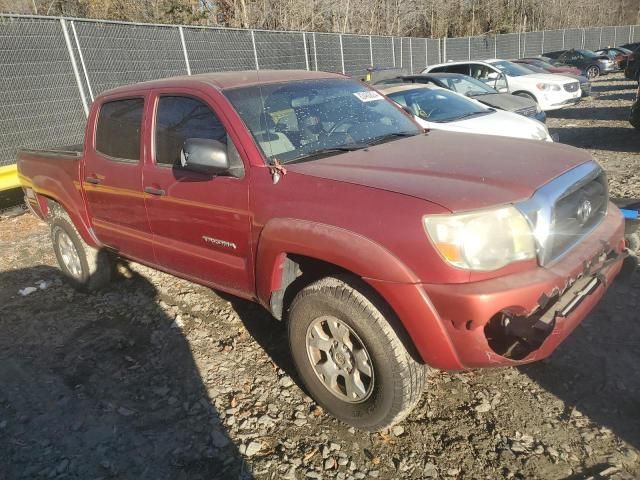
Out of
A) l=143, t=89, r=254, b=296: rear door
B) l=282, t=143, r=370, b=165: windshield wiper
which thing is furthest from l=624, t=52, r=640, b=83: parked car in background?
l=143, t=89, r=254, b=296: rear door

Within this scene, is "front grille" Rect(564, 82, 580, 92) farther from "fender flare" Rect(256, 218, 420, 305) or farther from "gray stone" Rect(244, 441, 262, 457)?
"gray stone" Rect(244, 441, 262, 457)

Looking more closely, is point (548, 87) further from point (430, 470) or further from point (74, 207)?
point (430, 470)

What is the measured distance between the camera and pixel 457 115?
687 cm

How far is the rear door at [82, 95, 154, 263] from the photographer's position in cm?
361

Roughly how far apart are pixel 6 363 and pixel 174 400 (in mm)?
1592

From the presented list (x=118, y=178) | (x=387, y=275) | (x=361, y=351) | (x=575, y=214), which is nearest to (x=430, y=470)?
(x=361, y=351)

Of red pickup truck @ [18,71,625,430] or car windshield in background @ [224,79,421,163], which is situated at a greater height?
car windshield in background @ [224,79,421,163]

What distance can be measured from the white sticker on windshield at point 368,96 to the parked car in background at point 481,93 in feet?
17.7

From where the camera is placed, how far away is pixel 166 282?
16.1 ft

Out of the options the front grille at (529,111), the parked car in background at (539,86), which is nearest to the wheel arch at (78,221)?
the front grille at (529,111)

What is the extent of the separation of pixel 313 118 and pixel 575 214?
1.67 m

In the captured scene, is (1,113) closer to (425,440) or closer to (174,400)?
(174,400)

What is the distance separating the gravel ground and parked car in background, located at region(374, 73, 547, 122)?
18.7 feet

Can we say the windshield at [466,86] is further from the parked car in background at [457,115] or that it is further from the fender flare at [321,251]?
the fender flare at [321,251]
